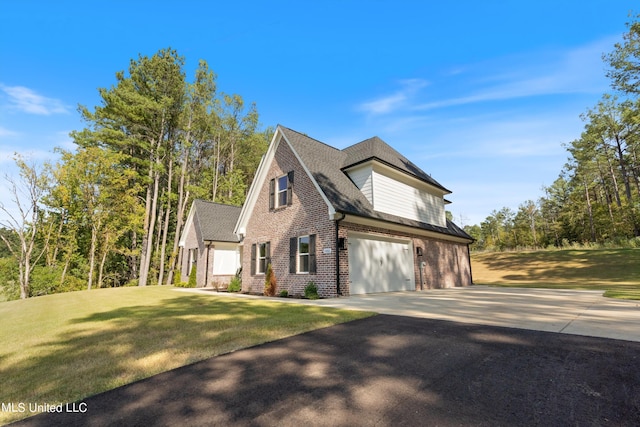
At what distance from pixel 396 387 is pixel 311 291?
344 inches

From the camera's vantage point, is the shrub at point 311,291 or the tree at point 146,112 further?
the tree at point 146,112

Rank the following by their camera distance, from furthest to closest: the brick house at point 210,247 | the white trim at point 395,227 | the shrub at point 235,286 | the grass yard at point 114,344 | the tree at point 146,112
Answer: the tree at point 146,112, the brick house at point 210,247, the shrub at point 235,286, the white trim at point 395,227, the grass yard at point 114,344

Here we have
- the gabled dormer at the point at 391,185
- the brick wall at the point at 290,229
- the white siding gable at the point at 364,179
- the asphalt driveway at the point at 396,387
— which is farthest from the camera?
the gabled dormer at the point at 391,185

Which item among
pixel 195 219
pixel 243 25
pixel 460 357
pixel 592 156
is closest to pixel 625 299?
pixel 460 357

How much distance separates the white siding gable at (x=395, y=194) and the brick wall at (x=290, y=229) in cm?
298

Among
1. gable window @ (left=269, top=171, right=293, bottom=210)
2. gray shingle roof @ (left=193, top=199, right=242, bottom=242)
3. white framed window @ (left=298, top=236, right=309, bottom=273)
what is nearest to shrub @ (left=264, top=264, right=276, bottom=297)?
white framed window @ (left=298, top=236, right=309, bottom=273)

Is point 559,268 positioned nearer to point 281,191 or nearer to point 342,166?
point 342,166

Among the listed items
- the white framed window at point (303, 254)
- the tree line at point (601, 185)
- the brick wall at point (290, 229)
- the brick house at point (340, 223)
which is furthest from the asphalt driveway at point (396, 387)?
the tree line at point (601, 185)

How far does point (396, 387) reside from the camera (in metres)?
2.98

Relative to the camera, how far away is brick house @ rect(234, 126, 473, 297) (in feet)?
38.7

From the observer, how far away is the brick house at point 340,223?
11797 mm

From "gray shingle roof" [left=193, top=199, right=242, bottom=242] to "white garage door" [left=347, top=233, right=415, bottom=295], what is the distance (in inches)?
477

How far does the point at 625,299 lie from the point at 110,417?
1359 cm

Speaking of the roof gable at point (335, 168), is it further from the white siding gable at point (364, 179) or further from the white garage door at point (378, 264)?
the white garage door at point (378, 264)
